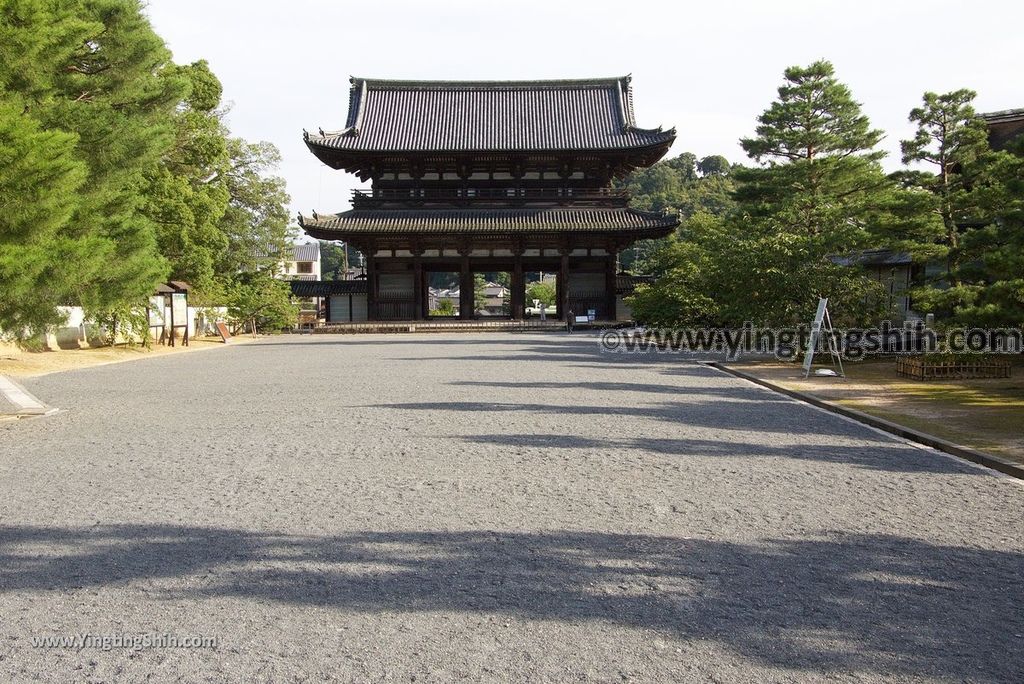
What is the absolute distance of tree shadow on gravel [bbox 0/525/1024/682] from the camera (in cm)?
320

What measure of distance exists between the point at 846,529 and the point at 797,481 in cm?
128

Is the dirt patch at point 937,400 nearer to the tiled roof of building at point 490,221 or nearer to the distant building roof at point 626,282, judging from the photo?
the tiled roof of building at point 490,221

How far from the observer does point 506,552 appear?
4.27 m

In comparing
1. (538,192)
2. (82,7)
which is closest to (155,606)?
(82,7)

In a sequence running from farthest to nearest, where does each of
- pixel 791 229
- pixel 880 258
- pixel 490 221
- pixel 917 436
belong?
pixel 490 221 < pixel 791 229 < pixel 880 258 < pixel 917 436

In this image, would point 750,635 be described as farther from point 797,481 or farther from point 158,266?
point 158,266

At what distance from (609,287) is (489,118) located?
34.2 ft

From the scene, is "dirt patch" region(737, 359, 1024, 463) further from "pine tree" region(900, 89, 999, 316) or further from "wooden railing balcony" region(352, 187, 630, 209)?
"wooden railing balcony" region(352, 187, 630, 209)

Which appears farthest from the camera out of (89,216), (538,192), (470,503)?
(538,192)

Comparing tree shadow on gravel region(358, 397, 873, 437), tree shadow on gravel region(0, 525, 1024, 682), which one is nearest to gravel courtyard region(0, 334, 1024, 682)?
tree shadow on gravel region(0, 525, 1024, 682)

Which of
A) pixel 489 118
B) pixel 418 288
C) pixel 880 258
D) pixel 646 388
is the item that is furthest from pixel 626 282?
pixel 646 388

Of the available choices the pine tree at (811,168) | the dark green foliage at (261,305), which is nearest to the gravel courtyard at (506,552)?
the pine tree at (811,168)

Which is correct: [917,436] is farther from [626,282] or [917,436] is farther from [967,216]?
[626,282]

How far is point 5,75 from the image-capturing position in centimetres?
1234
